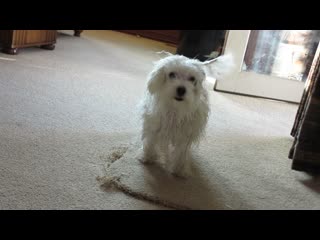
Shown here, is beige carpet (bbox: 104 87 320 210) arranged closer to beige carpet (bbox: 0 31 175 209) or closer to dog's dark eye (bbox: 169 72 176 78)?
beige carpet (bbox: 0 31 175 209)

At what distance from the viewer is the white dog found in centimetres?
139

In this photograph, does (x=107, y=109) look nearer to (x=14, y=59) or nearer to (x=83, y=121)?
(x=83, y=121)

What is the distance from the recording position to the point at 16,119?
1627mm

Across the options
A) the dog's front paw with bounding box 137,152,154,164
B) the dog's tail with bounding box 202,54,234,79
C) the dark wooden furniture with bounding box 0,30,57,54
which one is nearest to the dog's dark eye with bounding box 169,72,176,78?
the dog's tail with bounding box 202,54,234,79

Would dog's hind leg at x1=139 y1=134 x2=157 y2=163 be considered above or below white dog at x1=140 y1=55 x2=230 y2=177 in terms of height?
below

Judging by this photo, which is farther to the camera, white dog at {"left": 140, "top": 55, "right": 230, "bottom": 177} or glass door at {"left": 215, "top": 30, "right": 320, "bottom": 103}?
glass door at {"left": 215, "top": 30, "right": 320, "bottom": 103}

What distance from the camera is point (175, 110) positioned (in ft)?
4.64

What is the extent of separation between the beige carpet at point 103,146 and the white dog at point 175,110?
10cm

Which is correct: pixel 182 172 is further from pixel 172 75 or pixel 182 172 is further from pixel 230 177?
pixel 172 75

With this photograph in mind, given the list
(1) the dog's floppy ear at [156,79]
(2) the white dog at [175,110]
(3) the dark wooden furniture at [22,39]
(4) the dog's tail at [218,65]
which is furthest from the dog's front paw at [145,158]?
(3) the dark wooden furniture at [22,39]

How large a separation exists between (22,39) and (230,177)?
1.81 m

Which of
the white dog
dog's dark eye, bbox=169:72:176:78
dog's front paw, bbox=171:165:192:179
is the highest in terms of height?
dog's dark eye, bbox=169:72:176:78

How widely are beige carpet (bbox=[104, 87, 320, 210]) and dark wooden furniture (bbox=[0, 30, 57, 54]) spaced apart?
1250 mm
